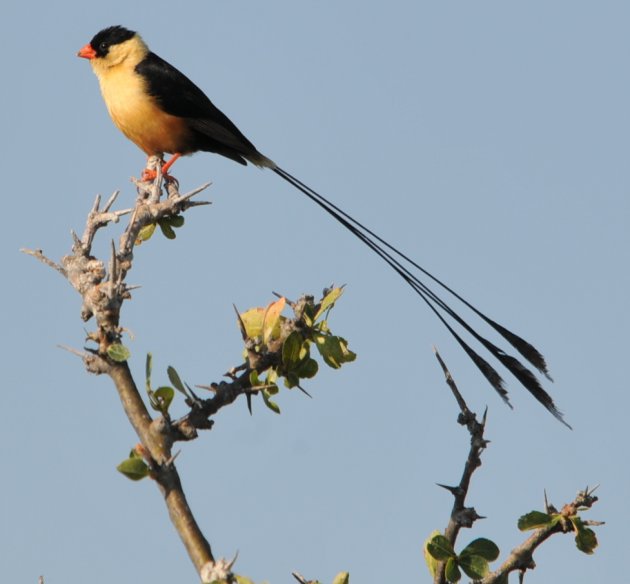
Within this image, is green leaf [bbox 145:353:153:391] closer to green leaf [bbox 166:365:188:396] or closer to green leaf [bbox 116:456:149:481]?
green leaf [bbox 166:365:188:396]

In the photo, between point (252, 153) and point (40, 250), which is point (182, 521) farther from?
point (252, 153)

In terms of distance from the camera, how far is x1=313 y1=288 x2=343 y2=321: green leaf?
9.53 ft

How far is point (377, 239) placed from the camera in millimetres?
4012

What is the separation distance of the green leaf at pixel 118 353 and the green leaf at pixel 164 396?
12 centimetres

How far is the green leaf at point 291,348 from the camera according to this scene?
2.79 m

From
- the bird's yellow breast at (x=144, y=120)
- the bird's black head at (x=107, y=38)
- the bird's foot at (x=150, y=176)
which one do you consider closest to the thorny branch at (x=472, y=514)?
the bird's foot at (x=150, y=176)

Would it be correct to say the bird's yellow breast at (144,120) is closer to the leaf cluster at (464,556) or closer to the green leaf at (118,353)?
the green leaf at (118,353)

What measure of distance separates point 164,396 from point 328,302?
0.66m

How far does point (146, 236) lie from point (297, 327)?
1.27 meters

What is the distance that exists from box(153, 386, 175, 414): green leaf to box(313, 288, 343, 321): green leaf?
61 centimetres

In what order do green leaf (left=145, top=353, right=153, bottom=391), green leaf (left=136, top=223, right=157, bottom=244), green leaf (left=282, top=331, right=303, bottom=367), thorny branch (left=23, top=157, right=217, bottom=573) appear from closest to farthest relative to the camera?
thorny branch (left=23, top=157, right=217, bottom=573)
green leaf (left=145, top=353, right=153, bottom=391)
green leaf (left=282, top=331, right=303, bottom=367)
green leaf (left=136, top=223, right=157, bottom=244)

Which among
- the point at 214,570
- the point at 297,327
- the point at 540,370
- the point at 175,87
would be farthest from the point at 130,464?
the point at 175,87

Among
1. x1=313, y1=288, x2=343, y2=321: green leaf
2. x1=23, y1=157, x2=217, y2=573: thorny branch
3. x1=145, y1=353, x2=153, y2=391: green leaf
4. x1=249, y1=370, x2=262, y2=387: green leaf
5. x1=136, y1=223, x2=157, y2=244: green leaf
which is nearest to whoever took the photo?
x1=23, y1=157, x2=217, y2=573: thorny branch

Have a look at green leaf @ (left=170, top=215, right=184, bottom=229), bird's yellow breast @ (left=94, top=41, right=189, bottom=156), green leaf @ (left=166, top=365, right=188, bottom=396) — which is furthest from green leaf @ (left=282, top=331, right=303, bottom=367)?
bird's yellow breast @ (left=94, top=41, right=189, bottom=156)
